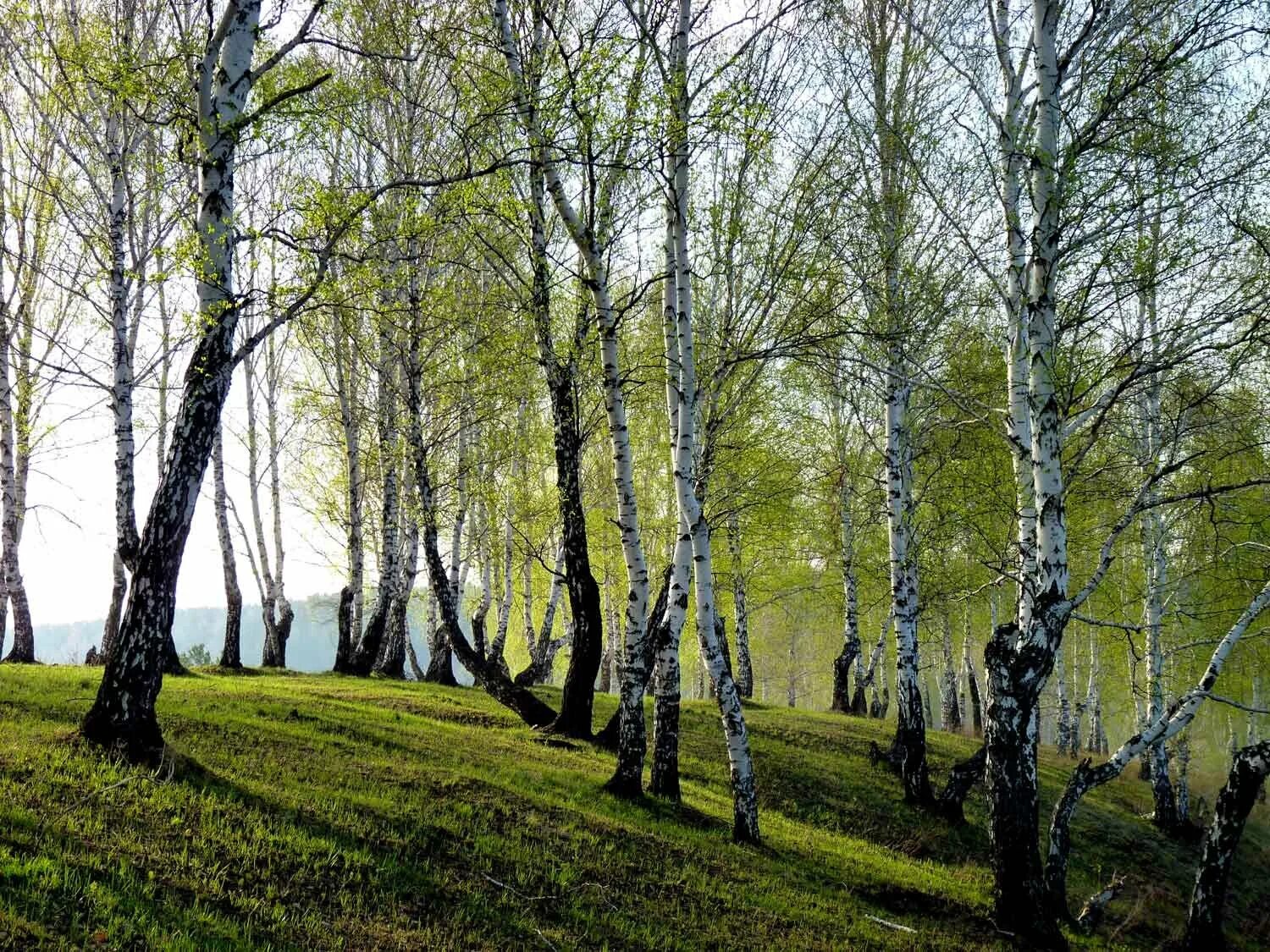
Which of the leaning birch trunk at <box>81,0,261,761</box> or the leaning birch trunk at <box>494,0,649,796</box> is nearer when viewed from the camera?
the leaning birch trunk at <box>81,0,261,761</box>

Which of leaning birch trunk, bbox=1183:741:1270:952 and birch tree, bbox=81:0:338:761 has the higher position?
birch tree, bbox=81:0:338:761

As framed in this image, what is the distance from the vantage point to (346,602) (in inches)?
758

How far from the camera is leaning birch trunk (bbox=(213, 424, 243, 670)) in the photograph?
18109mm

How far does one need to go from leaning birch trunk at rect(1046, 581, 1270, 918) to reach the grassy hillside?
70cm

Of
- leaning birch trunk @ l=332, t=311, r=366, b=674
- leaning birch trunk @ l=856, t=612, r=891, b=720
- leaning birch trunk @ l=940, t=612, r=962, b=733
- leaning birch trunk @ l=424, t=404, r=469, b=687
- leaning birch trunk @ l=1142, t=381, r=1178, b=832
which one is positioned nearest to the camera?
leaning birch trunk @ l=1142, t=381, r=1178, b=832

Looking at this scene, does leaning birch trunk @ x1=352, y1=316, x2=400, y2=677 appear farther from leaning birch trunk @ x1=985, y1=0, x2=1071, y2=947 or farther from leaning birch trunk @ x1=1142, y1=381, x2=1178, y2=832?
leaning birch trunk @ x1=1142, y1=381, x2=1178, y2=832

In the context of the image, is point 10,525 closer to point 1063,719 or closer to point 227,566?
point 227,566

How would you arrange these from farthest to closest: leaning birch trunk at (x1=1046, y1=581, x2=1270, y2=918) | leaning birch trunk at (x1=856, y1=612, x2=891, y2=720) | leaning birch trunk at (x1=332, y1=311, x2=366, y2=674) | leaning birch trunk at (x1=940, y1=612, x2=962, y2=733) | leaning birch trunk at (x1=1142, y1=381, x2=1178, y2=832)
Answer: leaning birch trunk at (x1=940, y1=612, x2=962, y2=733), leaning birch trunk at (x1=856, y1=612, x2=891, y2=720), leaning birch trunk at (x1=332, y1=311, x2=366, y2=674), leaning birch trunk at (x1=1142, y1=381, x2=1178, y2=832), leaning birch trunk at (x1=1046, y1=581, x2=1270, y2=918)

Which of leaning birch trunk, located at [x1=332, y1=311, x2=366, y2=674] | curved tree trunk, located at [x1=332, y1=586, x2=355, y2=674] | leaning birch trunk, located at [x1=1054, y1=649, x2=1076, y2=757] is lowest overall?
leaning birch trunk, located at [x1=1054, y1=649, x2=1076, y2=757]

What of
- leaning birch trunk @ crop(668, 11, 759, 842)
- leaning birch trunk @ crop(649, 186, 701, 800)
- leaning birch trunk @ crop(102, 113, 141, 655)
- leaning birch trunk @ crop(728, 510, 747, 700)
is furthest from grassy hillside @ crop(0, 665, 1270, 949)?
leaning birch trunk @ crop(728, 510, 747, 700)

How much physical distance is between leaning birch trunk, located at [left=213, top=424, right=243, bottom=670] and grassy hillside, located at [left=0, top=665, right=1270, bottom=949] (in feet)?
21.2

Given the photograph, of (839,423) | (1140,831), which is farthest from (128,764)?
(839,423)

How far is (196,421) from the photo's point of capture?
708 centimetres

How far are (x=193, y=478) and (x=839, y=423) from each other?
1884cm
